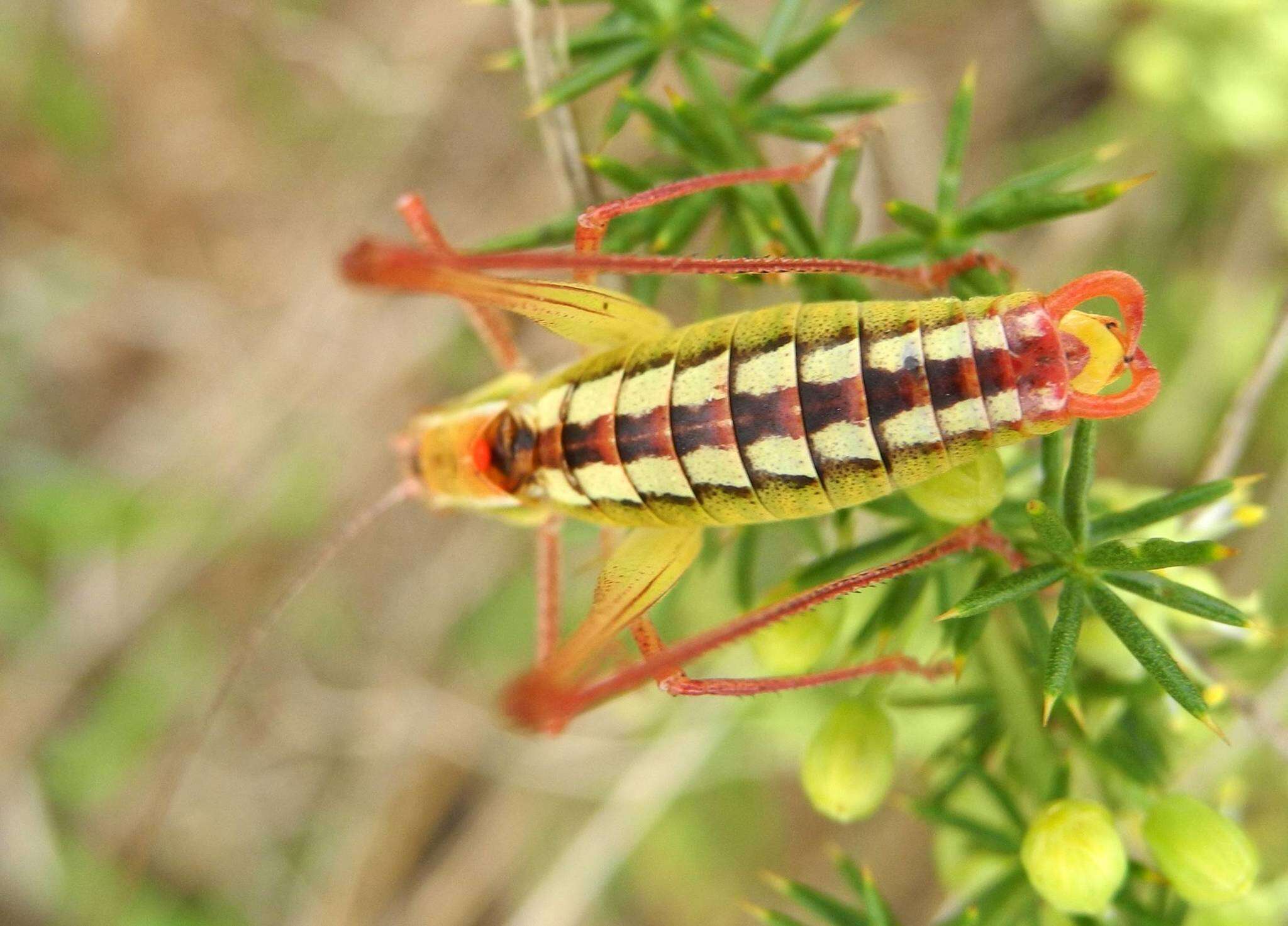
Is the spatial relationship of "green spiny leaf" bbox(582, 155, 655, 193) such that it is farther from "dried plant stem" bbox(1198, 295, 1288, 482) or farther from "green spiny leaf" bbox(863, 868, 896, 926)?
"green spiny leaf" bbox(863, 868, 896, 926)

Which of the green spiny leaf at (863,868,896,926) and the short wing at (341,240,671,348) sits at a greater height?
the short wing at (341,240,671,348)

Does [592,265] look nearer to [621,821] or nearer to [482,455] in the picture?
[482,455]

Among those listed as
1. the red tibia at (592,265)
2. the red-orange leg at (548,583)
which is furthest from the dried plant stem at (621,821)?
the red tibia at (592,265)

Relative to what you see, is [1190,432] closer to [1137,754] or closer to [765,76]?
[1137,754]

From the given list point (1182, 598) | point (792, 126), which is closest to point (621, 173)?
point (792, 126)

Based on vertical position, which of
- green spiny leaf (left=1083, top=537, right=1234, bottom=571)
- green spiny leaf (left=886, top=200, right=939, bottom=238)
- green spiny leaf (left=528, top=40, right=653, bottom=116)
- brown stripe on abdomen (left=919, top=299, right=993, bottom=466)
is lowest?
green spiny leaf (left=1083, top=537, right=1234, bottom=571)

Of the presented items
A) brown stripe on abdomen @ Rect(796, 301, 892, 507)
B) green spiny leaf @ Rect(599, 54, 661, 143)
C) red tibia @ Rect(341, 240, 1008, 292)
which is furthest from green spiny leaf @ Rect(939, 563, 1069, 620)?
green spiny leaf @ Rect(599, 54, 661, 143)
